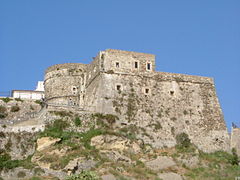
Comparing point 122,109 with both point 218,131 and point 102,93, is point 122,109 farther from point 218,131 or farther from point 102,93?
point 218,131

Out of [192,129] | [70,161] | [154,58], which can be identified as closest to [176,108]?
[192,129]

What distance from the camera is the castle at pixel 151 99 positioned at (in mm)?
49656

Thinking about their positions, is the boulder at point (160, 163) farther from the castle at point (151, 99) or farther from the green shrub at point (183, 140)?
the green shrub at point (183, 140)

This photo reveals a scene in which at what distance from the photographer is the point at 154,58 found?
53125mm

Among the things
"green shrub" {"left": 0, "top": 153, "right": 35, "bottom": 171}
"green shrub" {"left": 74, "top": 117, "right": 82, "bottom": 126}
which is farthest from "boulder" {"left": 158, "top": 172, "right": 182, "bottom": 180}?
"green shrub" {"left": 0, "top": 153, "right": 35, "bottom": 171}

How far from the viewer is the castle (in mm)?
49656

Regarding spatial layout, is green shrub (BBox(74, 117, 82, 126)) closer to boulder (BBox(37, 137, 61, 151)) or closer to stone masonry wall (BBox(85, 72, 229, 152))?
stone masonry wall (BBox(85, 72, 229, 152))

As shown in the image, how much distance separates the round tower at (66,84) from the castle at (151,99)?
178 mm

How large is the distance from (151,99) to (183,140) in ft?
19.7

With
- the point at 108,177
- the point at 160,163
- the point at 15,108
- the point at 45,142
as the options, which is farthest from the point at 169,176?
the point at 15,108

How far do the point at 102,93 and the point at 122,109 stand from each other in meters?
2.85

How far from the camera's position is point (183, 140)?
50.3 meters

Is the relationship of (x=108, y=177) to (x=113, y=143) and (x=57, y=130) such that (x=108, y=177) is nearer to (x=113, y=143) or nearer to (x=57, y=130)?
(x=113, y=143)

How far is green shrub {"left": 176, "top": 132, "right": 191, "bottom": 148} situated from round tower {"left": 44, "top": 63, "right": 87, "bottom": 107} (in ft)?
43.5
